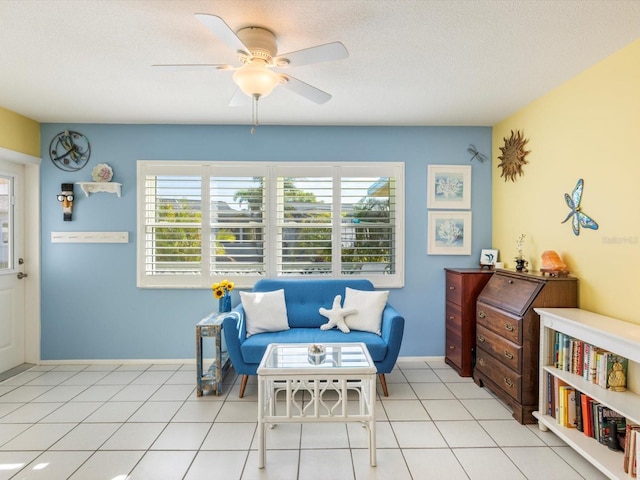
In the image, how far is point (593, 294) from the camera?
2.57 meters

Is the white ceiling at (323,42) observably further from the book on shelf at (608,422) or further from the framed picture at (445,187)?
the book on shelf at (608,422)

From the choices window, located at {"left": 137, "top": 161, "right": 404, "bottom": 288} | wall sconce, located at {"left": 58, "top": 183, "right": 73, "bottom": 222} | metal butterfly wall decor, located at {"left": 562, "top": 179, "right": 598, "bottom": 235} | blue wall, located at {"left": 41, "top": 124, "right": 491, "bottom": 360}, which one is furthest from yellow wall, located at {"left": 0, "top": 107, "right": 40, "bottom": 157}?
metal butterfly wall decor, located at {"left": 562, "top": 179, "right": 598, "bottom": 235}

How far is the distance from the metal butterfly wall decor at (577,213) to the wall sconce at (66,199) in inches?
189

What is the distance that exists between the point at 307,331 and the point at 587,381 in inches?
85.4

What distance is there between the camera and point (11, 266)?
371 centimetres

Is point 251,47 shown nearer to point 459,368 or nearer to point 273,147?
point 273,147

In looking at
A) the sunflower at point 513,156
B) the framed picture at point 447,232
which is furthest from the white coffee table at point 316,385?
the sunflower at point 513,156

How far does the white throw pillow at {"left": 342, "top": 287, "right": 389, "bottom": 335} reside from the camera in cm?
332

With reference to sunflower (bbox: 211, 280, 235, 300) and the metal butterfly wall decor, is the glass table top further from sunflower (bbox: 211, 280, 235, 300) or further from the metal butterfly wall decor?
the metal butterfly wall decor

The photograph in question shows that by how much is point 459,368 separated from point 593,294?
1.46 m

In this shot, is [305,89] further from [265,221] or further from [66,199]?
[66,199]

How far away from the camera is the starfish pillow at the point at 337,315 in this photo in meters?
3.36

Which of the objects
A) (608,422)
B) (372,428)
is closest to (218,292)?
(372,428)

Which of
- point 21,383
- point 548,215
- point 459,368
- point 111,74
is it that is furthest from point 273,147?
point 21,383
